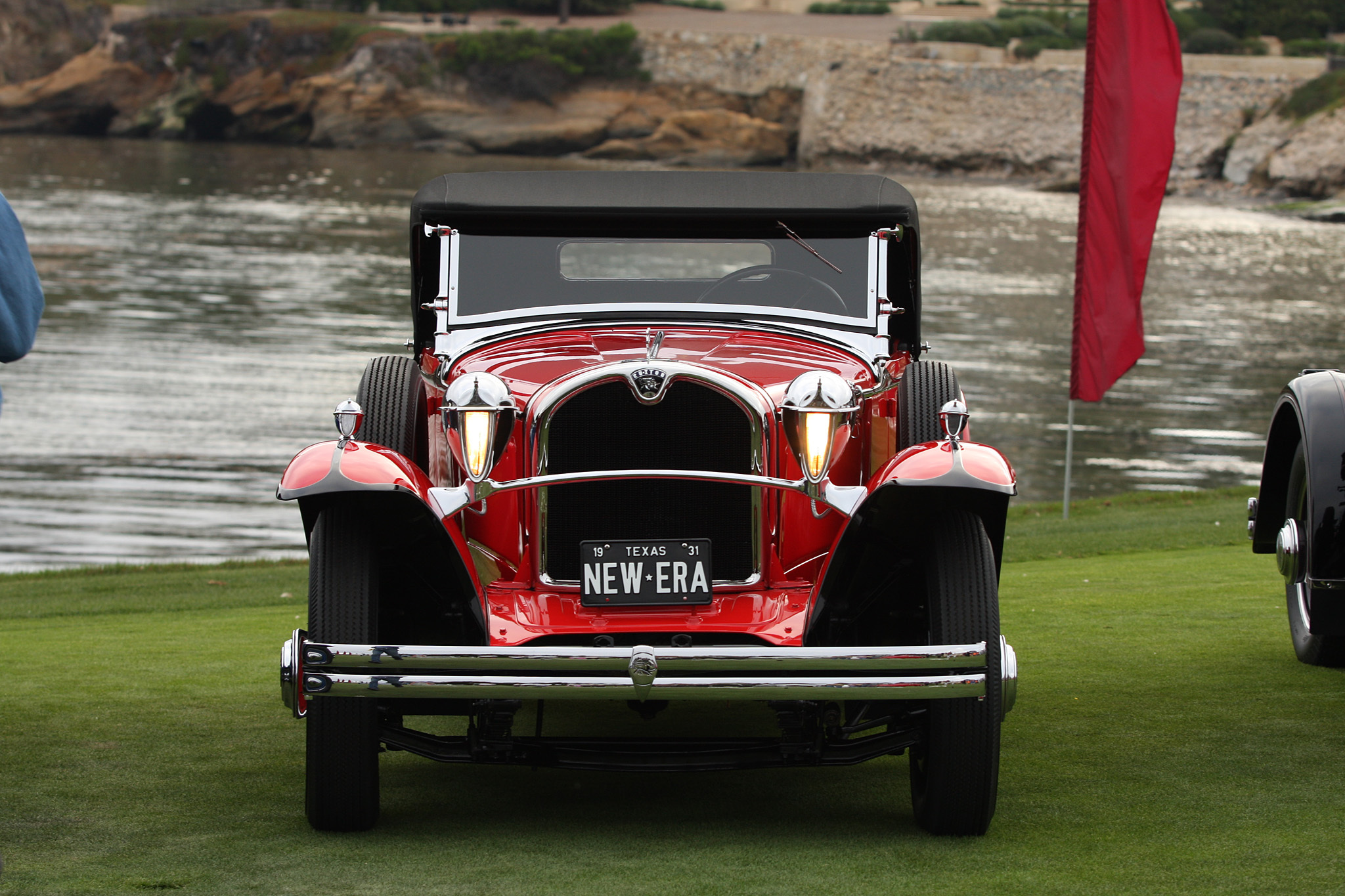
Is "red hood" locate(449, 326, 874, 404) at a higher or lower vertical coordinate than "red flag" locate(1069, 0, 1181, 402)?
lower

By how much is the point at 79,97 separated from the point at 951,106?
49861 millimetres

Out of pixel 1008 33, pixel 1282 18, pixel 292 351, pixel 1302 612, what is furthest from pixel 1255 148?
pixel 1302 612

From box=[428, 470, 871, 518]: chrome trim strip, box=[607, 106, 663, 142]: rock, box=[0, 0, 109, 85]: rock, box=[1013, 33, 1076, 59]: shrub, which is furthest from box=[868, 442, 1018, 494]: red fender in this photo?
box=[0, 0, 109, 85]: rock

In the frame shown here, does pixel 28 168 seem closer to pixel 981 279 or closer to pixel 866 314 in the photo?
pixel 981 279

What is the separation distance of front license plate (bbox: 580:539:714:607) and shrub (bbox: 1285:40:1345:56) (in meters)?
85.6

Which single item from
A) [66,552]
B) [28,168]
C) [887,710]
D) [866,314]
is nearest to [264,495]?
[66,552]

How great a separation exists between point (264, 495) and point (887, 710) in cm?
1017

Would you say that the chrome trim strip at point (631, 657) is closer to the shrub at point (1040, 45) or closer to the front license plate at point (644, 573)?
the front license plate at point (644, 573)

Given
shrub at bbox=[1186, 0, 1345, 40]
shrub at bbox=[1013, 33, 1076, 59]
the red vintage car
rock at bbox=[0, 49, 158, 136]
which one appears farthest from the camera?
Answer: shrub at bbox=[1186, 0, 1345, 40]

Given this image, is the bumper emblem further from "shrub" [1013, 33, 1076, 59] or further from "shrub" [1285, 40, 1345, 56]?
"shrub" [1285, 40, 1345, 56]

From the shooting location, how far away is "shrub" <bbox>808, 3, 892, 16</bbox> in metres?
105

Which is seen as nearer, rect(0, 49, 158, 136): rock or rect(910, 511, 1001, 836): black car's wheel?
rect(910, 511, 1001, 836): black car's wheel

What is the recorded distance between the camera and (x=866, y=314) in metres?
5.35

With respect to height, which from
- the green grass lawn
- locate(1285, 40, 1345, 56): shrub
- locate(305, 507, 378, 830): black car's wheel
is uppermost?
locate(1285, 40, 1345, 56): shrub
